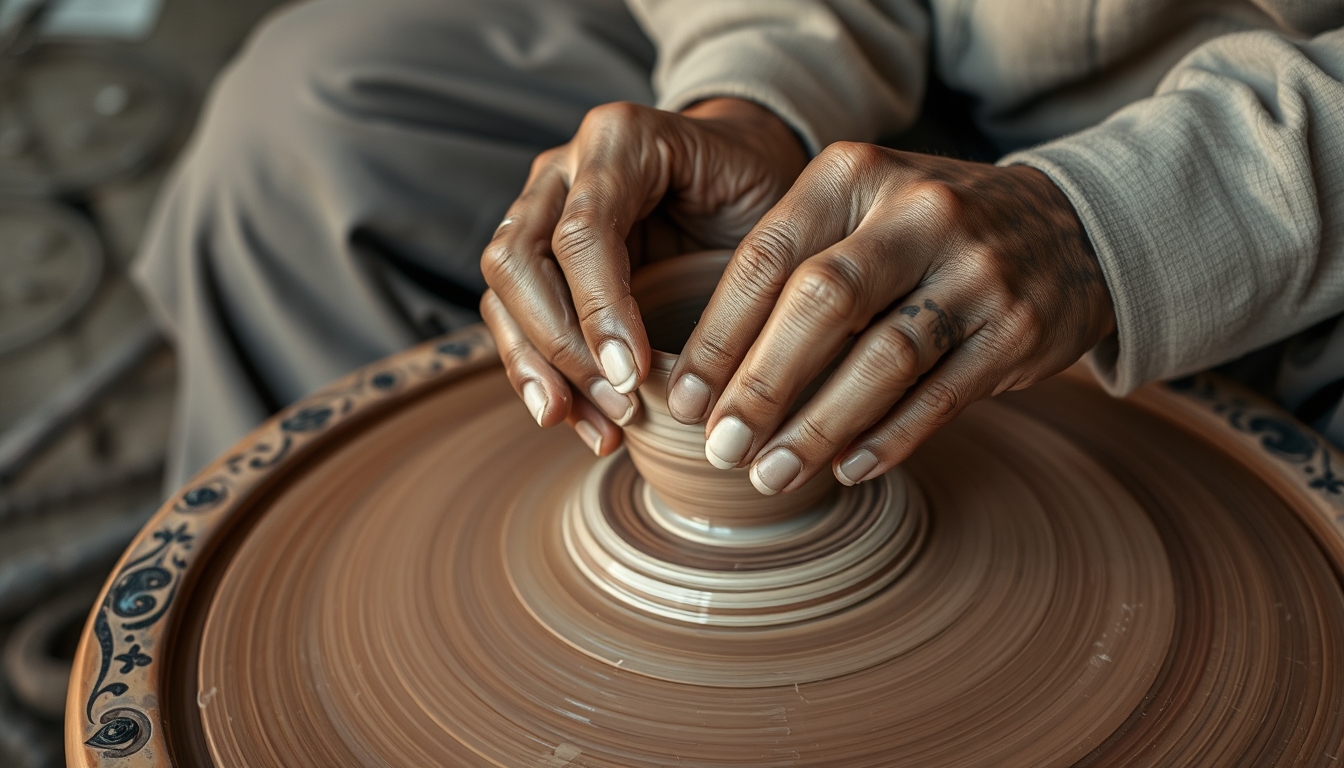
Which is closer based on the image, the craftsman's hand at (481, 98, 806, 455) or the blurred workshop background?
the craftsman's hand at (481, 98, 806, 455)

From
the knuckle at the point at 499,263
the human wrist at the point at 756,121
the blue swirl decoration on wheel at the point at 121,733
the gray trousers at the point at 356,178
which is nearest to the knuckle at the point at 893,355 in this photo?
the knuckle at the point at 499,263

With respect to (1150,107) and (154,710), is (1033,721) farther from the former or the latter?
(154,710)

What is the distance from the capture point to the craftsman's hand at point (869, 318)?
81 centimetres

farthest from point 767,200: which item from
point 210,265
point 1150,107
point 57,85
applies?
point 57,85

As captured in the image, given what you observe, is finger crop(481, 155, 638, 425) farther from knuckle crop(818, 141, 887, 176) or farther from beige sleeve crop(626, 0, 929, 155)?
beige sleeve crop(626, 0, 929, 155)

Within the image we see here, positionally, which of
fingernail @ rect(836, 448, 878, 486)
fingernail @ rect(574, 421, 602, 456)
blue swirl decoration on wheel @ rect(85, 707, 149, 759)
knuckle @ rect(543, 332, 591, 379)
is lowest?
blue swirl decoration on wheel @ rect(85, 707, 149, 759)

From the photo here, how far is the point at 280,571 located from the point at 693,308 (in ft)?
1.58

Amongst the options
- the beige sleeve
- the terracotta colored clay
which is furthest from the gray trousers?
the terracotta colored clay

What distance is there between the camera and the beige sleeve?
51.6 inches

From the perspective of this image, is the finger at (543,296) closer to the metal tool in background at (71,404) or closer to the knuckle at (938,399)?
the knuckle at (938,399)

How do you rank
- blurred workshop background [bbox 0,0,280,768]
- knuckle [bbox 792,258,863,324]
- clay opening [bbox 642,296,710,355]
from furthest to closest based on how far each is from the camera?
blurred workshop background [bbox 0,0,280,768], clay opening [bbox 642,296,710,355], knuckle [bbox 792,258,863,324]

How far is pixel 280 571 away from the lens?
1041 mm

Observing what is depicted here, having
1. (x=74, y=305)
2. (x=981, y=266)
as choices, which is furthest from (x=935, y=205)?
(x=74, y=305)

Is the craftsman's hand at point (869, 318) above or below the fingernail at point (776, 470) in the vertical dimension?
above
